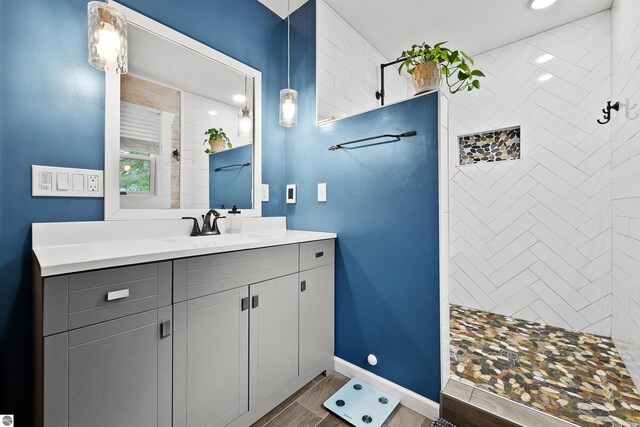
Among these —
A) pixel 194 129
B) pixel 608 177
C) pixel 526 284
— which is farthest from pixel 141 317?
pixel 608 177

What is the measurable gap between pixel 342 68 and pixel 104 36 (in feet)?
5.35

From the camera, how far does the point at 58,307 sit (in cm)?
80

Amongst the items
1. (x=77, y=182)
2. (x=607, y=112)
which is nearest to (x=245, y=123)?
(x=77, y=182)

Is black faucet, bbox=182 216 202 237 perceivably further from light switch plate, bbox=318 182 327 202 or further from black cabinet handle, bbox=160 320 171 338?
light switch plate, bbox=318 182 327 202

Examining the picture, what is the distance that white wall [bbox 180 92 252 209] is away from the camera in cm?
164

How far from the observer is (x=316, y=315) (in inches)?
67.1

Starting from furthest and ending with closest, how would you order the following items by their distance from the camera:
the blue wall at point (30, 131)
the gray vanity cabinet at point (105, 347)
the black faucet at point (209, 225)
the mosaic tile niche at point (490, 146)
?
the mosaic tile niche at point (490, 146)
the black faucet at point (209, 225)
the blue wall at point (30, 131)
the gray vanity cabinet at point (105, 347)

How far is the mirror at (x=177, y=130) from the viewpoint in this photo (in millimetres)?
1399

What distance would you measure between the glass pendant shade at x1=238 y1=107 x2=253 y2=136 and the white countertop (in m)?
0.78

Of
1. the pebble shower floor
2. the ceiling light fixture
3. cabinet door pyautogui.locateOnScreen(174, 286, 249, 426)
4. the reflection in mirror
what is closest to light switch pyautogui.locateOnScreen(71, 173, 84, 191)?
the reflection in mirror

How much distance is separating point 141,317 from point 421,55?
1783mm

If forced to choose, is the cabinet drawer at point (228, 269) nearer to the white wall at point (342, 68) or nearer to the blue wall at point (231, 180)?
the blue wall at point (231, 180)

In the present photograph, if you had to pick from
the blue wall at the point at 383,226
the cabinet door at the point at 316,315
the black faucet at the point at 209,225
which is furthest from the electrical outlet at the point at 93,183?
the blue wall at the point at 383,226

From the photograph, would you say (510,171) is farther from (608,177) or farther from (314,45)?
(314,45)
